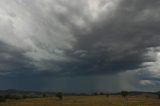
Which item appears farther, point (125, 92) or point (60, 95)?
point (60, 95)

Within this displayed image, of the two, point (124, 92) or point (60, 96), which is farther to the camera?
point (60, 96)

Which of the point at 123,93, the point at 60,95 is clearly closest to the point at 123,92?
the point at 123,93

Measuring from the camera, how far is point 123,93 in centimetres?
16062

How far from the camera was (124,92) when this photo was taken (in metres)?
161

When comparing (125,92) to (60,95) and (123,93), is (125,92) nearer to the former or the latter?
(123,93)

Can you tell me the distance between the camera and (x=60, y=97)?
19338 centimetres

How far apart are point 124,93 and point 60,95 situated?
5403 centimetres

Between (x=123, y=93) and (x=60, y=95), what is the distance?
176 feet

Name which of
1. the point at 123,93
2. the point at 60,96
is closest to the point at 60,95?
the point at 60,96

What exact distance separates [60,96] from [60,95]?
29.8 inches

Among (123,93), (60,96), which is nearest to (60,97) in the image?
(60,96)

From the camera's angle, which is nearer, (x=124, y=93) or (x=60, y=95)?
(x=124, y=93)

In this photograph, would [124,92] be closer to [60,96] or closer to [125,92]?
[125,92]

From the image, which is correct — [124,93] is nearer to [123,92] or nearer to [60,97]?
[123,92]
